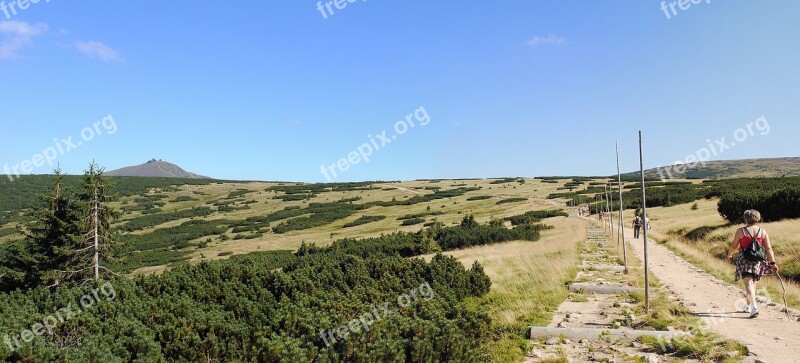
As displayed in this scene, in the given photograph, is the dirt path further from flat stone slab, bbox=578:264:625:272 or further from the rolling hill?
the rolling hill

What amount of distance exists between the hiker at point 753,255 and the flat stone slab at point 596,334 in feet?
7.11

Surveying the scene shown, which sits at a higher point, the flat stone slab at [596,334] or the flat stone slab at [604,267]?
the flat stone slab at [596,334]

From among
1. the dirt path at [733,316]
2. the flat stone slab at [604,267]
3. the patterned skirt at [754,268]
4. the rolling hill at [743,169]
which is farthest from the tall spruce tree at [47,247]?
the rolling hill at [743,169]

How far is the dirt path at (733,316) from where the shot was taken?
7107mm

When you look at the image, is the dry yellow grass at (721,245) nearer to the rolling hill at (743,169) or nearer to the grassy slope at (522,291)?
the grassy slope at (522,291)

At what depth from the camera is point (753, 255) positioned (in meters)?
8.77

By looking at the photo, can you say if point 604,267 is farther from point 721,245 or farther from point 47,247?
point 47,247

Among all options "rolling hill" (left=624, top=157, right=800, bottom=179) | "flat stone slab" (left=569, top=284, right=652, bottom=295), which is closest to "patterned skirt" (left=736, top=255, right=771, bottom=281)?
"flat stone slab" (left=569, top=284, right=652, bottom=295)

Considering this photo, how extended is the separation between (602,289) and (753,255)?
440cm

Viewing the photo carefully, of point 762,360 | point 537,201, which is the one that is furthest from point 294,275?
point 537,201

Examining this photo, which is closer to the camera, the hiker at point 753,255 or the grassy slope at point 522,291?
the hiker at point 753,255

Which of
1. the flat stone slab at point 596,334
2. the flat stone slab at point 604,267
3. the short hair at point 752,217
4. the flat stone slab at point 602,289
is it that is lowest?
the flat stone slab at point 604,267

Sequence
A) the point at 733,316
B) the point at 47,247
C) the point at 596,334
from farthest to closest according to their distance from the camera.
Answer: the point at 47,247
the point at 733,316
the point at 596,334
